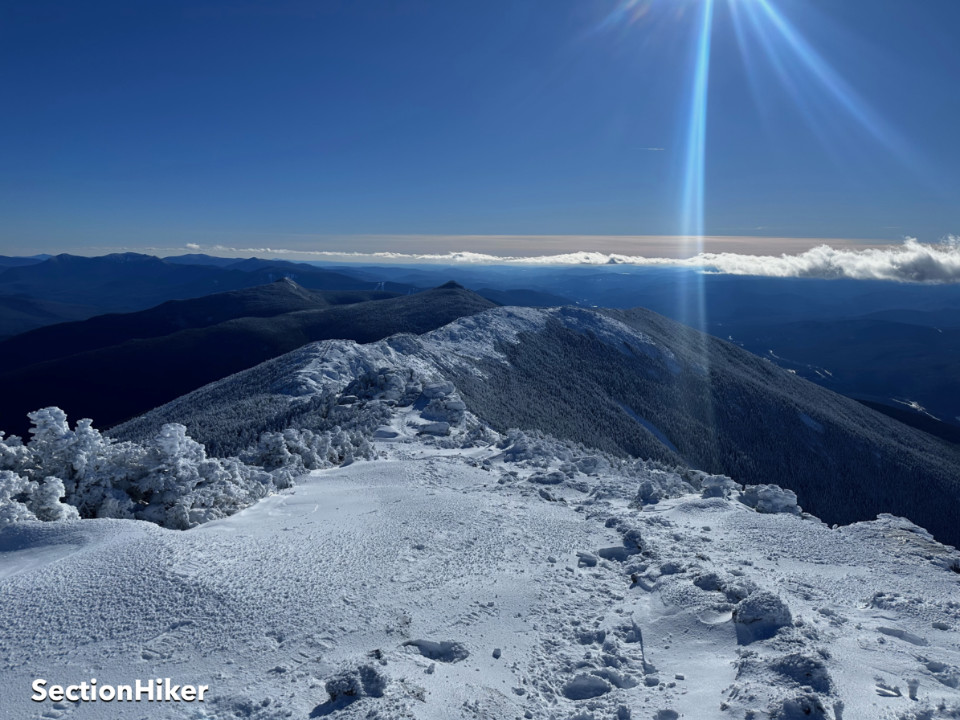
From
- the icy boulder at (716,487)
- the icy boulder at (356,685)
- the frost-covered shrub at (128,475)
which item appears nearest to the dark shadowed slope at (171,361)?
the frost-covered shrub at (128,475)

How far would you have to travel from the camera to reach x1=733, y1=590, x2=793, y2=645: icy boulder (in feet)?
37.7

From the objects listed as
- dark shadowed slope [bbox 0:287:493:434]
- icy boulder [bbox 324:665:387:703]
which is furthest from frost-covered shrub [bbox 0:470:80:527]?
dark shadowed slope [bbox 0:287:493:434]

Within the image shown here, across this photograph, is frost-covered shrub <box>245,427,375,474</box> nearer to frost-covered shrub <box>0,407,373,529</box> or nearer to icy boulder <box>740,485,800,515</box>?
frost-covered shrub <box>0,407,373,529</box>

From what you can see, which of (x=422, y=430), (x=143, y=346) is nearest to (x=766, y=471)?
(x=422, y=430)

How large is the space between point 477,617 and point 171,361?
6691 inches

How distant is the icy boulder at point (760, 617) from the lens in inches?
453

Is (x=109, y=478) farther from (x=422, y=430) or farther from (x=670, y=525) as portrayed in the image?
(x=670, y=525)

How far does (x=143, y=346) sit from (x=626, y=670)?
185691 mm

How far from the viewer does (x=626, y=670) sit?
10.7 metres

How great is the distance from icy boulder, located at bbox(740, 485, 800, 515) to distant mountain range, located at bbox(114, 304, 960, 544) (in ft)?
86.9

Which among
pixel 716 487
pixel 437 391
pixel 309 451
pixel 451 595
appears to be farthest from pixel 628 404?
pixel 451 595

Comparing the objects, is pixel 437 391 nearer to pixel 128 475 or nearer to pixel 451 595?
pixel 128 475

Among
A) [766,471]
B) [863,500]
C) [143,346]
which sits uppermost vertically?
[143,346]

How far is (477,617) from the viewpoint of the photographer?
12312mm
